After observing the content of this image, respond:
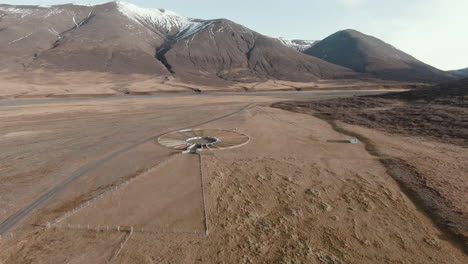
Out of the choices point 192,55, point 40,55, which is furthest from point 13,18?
point 192,55

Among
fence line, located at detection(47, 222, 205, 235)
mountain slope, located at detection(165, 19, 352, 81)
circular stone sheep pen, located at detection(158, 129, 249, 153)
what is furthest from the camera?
mountain slope, located at detection(165, 19, 352, 81)

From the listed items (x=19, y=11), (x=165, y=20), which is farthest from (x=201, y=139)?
(x=165, y=20)

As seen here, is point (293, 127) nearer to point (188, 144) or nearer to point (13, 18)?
point (188, 144)

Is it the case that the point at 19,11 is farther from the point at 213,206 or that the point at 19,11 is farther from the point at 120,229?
the point at 213,206

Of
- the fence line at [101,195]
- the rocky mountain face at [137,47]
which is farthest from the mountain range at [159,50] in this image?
the fence line at [101,195]

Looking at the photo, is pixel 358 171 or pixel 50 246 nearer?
pixel 50 246

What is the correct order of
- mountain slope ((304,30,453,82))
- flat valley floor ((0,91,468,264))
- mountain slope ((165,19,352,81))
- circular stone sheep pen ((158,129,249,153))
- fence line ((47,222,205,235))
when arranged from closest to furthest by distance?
flat valley floor ((0,91,468,264))
fence line ((47,222,205,235))
circular stone sheep pen ((158,129,249,153))
mountain slope ((165,19,352,81))
mountain slope ((304,30,453,82))

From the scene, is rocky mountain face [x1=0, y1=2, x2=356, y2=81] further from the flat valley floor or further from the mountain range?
the flat valley floor

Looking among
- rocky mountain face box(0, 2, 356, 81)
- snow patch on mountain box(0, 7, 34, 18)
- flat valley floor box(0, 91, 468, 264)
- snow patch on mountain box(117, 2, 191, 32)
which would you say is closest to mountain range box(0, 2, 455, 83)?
rocky mountain face box(0, 2, 356, 81)
